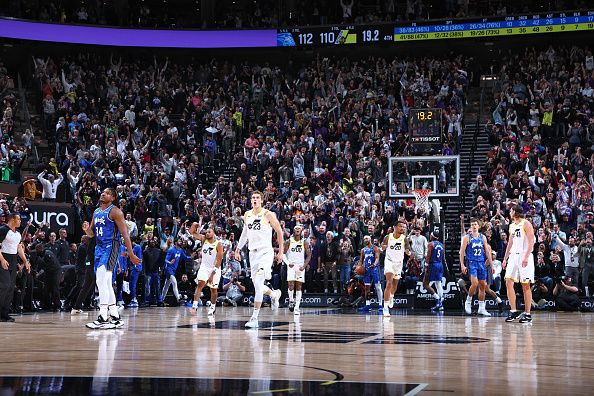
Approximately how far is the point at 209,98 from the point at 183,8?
8.16 meters

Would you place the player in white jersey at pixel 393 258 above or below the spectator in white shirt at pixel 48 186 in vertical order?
below

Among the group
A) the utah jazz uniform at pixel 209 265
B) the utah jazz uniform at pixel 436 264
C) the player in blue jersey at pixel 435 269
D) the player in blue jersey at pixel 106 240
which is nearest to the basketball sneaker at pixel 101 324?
the player in blue jersey at pixel 106 240

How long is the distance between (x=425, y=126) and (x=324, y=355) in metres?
19.4

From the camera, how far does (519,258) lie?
18859 millimetres

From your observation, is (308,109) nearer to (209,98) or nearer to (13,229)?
(209,98)

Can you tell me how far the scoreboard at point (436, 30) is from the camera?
36938mm

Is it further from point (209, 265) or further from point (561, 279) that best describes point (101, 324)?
point (561, 279)

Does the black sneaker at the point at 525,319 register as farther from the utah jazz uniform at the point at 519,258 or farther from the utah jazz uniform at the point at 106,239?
the utah jazz uniform at the point at 106,239

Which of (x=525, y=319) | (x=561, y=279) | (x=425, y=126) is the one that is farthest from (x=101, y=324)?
(x=425, y=126)

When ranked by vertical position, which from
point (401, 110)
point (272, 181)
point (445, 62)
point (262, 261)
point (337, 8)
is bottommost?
point (262, 261)

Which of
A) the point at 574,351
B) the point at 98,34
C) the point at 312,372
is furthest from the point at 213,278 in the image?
the point at 98,34

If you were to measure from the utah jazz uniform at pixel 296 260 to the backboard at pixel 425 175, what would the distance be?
5.62m

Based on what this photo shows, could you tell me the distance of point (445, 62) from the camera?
3794cm

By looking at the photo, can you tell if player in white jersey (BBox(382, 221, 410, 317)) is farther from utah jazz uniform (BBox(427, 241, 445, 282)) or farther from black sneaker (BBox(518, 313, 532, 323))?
black sneaker (BBox(518, 313, 532, 323))
